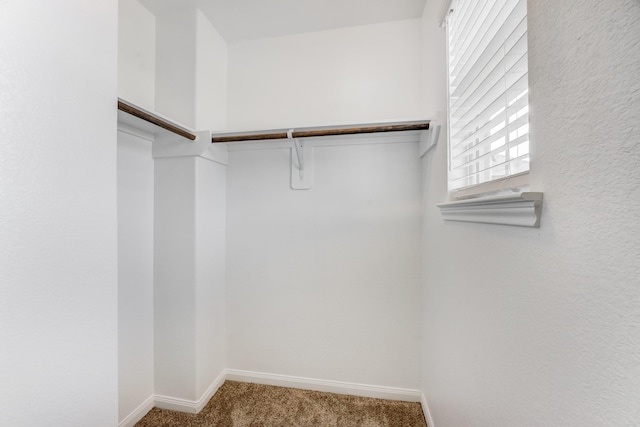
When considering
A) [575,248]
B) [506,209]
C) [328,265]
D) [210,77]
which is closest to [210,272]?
[328,265]

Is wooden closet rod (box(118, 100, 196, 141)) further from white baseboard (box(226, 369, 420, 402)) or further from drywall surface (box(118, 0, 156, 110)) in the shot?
white baseboard (box(226, 369, 420, 402))

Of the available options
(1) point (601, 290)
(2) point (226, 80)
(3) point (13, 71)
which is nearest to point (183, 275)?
(3) point (13, 71)

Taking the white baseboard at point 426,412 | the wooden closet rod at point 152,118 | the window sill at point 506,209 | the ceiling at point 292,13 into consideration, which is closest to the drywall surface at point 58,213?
the wooden closet rod at point 152,118

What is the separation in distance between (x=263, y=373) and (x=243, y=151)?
5.50 ft

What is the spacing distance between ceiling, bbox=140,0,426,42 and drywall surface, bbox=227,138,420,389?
0.84 metres

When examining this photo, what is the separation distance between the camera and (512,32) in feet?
→ 2.18

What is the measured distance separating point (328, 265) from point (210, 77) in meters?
1.56

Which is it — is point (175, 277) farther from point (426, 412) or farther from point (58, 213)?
point (426, 412)

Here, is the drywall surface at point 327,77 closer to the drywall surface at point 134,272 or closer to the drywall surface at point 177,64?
the drywall surface at point 177,64

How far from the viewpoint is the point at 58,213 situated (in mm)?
675

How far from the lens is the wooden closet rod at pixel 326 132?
1423 mm

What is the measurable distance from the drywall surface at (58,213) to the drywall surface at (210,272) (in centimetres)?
82

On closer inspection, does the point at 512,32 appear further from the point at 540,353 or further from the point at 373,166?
the point at 373,166

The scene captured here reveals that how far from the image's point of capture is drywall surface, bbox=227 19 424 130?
5.60 feet
